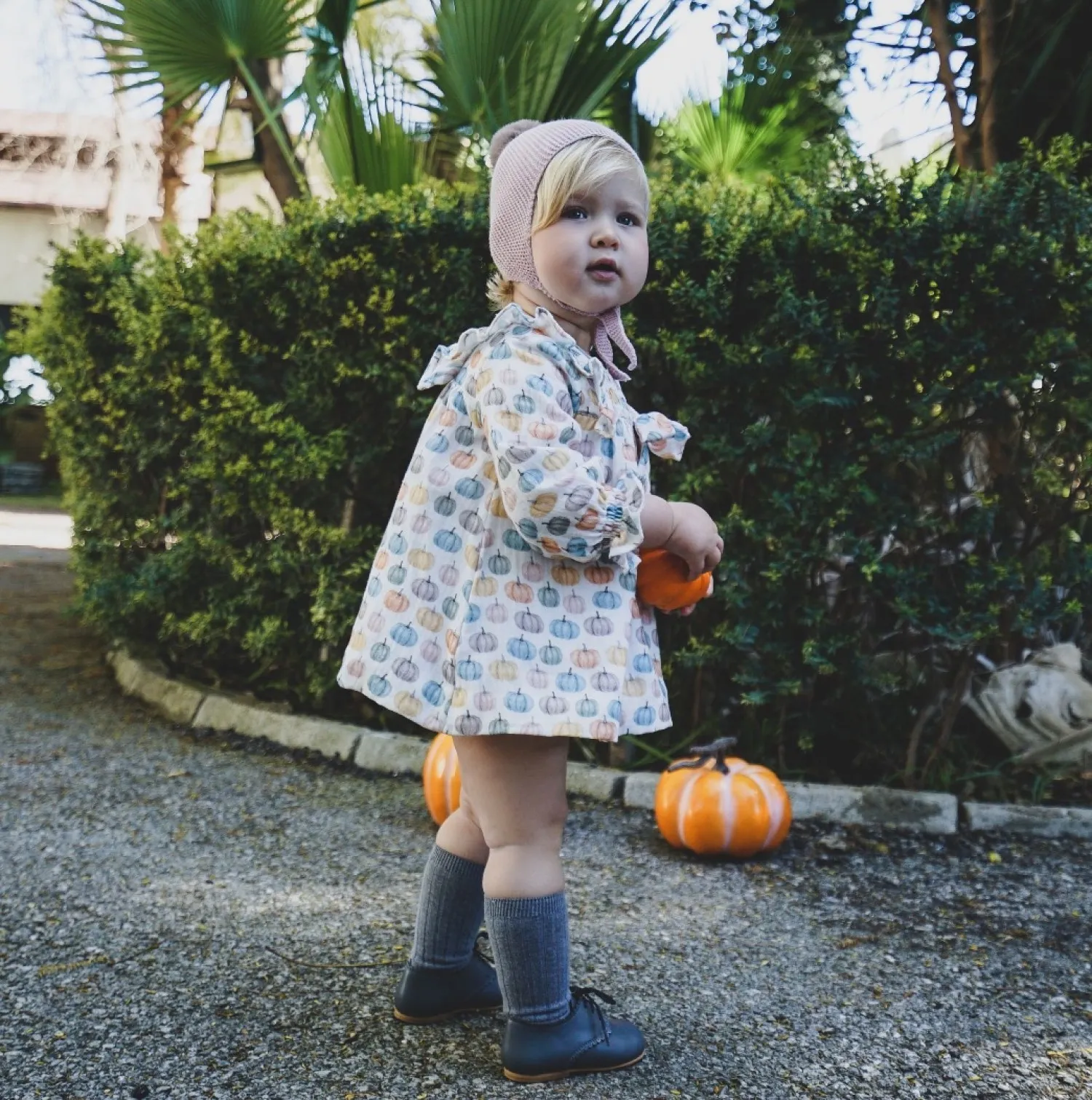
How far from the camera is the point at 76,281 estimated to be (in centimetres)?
527

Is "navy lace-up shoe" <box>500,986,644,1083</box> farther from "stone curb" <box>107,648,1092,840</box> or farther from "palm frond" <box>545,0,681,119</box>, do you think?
"palm frond" <box>545,0,681,119</box>

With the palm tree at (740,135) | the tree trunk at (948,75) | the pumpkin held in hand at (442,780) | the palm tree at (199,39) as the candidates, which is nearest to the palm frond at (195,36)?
the palm tree at (199,39)

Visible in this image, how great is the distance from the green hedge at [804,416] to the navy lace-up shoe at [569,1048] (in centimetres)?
169

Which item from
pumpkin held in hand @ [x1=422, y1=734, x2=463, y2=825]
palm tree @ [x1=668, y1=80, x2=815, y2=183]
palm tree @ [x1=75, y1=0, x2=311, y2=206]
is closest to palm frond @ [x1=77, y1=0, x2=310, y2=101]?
palm tree @ [x1=75, y1=0, x2=311, y2=206]

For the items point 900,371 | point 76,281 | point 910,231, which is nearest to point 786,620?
point 900,371

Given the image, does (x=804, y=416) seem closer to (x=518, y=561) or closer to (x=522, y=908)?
(x=518, y=561)

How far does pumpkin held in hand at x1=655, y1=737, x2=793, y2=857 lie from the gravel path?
0.08m

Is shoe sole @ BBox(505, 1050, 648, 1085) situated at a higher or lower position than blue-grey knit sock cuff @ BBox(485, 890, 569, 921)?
lower

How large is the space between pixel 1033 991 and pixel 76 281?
4.70 metres

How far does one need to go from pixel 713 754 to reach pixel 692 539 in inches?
57.7

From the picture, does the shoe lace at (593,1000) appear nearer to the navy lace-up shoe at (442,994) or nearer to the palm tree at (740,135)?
the navy lace-up shoe at (442,994)

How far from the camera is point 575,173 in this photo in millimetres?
1883

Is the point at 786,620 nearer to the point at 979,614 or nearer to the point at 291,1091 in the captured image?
the point at 979,614

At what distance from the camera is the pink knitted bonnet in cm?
194
